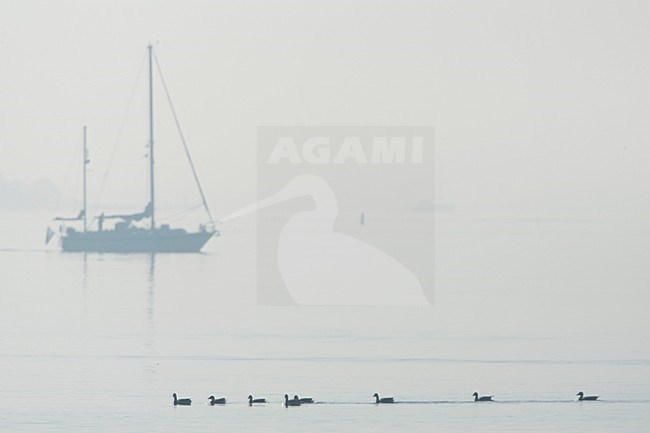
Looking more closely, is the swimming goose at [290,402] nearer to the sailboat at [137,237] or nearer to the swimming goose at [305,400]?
the swimming goose at [305,400]

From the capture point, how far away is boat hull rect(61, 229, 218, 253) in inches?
5453

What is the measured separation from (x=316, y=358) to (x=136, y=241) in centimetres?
8594

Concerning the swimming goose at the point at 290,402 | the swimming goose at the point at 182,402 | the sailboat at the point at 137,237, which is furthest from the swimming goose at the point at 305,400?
the sailboat at the point at 137,237

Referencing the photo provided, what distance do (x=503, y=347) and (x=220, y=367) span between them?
1284cm

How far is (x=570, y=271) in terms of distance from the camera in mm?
130250

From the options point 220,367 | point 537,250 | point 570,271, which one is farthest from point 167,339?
point 537,250

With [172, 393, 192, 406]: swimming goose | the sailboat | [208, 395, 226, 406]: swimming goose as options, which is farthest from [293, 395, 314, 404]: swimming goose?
the sailboat

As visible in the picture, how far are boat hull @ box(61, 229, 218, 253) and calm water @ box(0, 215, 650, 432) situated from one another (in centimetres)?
3353

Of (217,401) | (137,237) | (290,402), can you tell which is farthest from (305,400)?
(137,237)

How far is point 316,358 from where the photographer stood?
54.7 m

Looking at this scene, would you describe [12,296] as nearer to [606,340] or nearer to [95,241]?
[606,340]

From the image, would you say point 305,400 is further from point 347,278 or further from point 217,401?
point 347,278

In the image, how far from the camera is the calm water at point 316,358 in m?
40.8

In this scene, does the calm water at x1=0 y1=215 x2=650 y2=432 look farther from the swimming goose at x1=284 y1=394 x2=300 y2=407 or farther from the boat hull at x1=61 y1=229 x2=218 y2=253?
the boat hull at x1=61 y1=229 x2=218 y2=253
